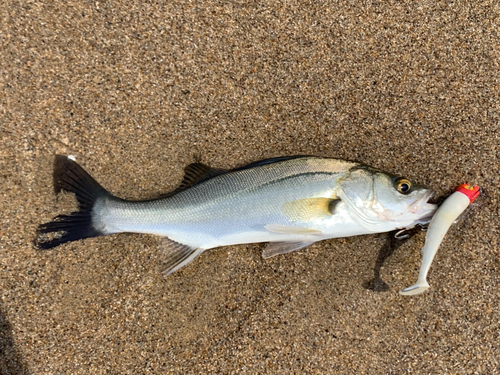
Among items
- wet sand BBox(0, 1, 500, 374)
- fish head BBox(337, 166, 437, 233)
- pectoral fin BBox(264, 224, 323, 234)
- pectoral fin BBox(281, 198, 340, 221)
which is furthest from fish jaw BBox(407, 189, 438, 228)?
pectoral fin BBox(264, 224, 323, 234)

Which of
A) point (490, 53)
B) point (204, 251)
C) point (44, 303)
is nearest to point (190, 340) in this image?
point (204, 251)

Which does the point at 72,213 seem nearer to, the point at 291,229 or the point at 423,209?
the point at 291,229

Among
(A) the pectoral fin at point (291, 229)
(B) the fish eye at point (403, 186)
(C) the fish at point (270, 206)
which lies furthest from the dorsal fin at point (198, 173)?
(B) the fish eye at point (403, 186)

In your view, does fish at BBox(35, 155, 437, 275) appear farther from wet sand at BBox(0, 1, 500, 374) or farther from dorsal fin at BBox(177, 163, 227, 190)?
wet sand at BBox(0, 1, 500, 374)

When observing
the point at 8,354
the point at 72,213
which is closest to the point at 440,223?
the point at 72,213

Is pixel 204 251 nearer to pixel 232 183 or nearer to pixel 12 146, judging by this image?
pixel 232 183

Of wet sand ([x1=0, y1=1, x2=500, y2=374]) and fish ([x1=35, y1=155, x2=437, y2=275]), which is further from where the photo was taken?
wet sand ([x1=0, y1=1, x2=500, y2=374])
